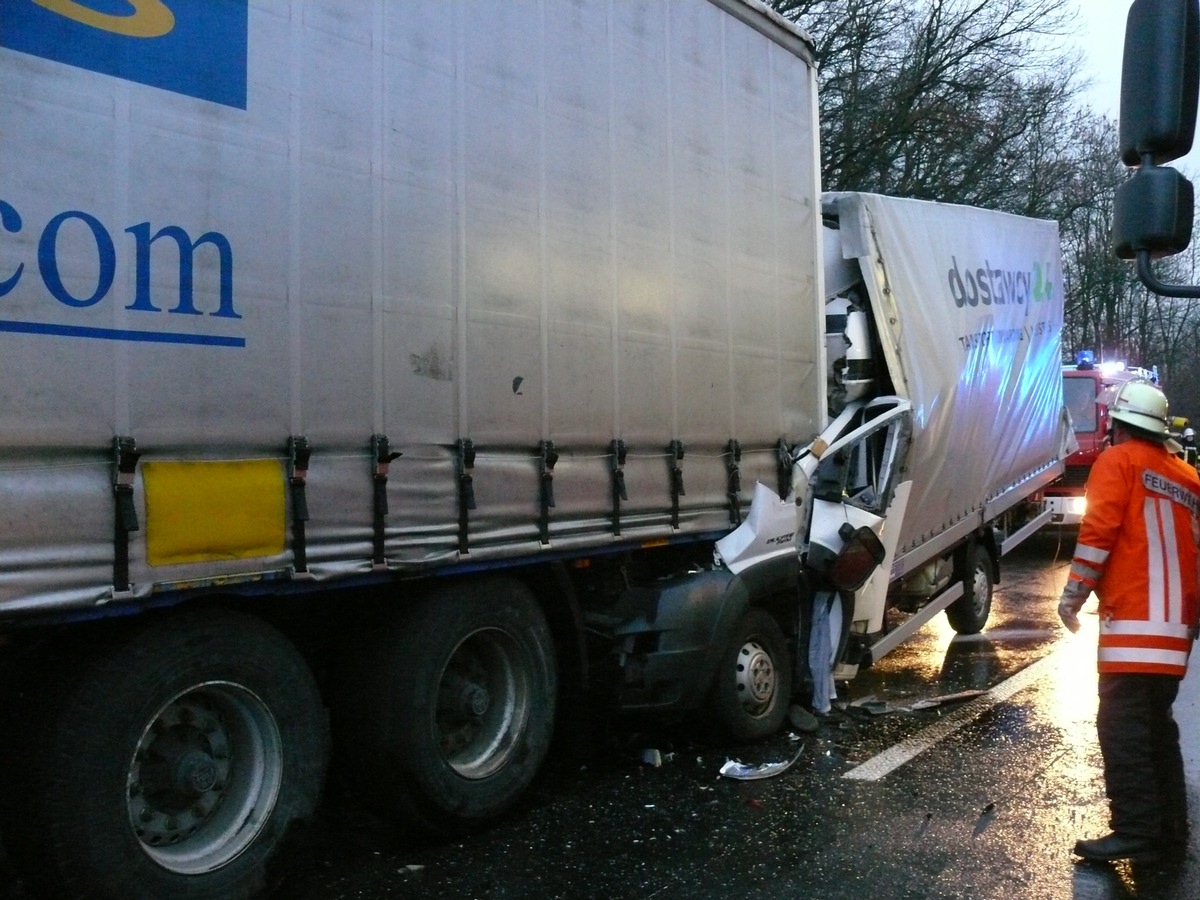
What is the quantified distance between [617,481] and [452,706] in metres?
1.29

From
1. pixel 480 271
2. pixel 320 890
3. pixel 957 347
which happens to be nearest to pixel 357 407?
pixel 480 271

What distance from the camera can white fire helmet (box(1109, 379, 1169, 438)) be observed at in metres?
5.12

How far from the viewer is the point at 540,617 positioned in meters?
5.38

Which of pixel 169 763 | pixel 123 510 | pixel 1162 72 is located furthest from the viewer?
pixel 169 763

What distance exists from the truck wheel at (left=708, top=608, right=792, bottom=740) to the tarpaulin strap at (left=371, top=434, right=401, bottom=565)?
228cm

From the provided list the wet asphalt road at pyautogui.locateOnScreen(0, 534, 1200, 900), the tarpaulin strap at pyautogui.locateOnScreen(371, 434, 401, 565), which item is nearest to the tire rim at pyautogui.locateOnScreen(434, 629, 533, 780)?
the wet asphalt road at pyautogui.locateOnScreen(0, 534, 1200, 900)

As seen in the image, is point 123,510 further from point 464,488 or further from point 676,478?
point 676,478

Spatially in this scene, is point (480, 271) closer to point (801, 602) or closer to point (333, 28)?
point (333, 28)

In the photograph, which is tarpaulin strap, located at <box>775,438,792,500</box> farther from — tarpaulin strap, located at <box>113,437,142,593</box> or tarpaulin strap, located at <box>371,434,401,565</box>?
tarpaulin strap, located at <box>113,437,142,593</box>

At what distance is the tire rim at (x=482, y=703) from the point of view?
5.03 meters

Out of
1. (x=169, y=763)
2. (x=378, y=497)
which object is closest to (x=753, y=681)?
(x=378, y=497)

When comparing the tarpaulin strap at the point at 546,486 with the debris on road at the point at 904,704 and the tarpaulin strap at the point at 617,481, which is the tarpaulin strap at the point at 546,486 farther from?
the debris on road at the point at 904,704

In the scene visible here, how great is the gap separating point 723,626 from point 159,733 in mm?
2978

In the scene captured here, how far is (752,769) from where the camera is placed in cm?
609
